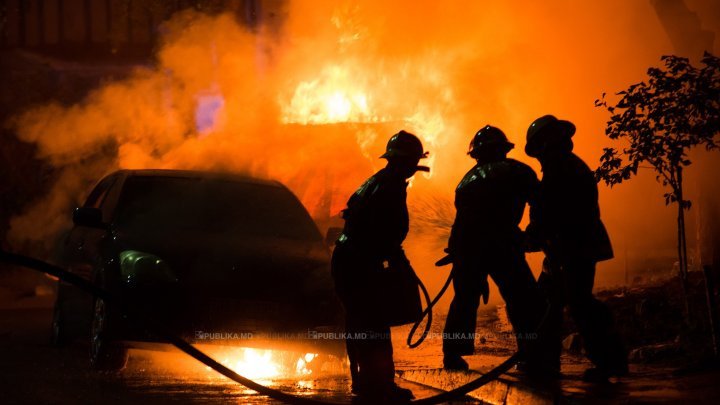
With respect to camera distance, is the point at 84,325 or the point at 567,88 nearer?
the point at 84,325

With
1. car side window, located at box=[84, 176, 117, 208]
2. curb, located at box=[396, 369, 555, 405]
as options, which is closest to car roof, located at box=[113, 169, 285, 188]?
car side window, located at box=[84, 176, 117, 208]

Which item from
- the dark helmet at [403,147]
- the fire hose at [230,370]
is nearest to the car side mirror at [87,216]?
the fire hose at [230,370]

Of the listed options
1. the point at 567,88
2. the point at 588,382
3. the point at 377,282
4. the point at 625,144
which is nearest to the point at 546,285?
the point at 588,382

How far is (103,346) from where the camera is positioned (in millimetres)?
8445

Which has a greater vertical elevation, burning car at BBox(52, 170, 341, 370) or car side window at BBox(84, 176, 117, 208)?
car side window at BBox(84, 176, 117, 208)

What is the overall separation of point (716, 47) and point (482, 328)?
7996 mm

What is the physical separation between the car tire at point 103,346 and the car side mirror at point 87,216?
59 centimetres

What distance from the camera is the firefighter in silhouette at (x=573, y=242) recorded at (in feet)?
23.9

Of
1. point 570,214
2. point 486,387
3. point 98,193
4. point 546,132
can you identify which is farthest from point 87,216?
point 570,214

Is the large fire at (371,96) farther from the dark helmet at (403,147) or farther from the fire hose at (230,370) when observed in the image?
the fire hose at (230,370)

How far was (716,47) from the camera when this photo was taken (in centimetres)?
1723

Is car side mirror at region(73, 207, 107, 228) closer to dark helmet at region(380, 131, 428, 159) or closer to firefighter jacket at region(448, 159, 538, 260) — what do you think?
dark helmet at region(380, 131, 428, 159)

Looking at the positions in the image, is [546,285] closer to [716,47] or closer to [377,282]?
[377,282]

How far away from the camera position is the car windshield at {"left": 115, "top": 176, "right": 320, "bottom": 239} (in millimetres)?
9312
